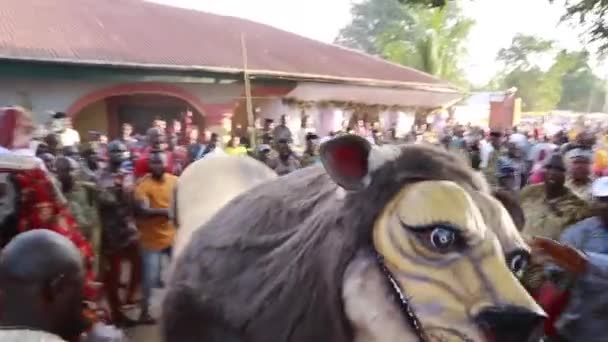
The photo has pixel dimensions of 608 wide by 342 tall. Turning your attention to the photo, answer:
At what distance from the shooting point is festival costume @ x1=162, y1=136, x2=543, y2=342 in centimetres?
200

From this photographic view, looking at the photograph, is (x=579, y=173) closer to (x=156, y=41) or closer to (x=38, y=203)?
(x=38, y=203)

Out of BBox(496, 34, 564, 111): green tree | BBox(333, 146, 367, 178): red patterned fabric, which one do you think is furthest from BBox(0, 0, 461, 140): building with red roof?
BBox(496, 34, 564, 111): green tree

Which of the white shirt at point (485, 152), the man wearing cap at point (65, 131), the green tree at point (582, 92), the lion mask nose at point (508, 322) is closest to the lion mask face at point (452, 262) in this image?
the lion mask nose at point (508, 322)

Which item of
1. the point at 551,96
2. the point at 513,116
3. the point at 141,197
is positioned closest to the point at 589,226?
the point at 141,197

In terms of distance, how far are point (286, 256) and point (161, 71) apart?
44.8 feet

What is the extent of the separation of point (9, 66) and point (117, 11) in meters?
6.28

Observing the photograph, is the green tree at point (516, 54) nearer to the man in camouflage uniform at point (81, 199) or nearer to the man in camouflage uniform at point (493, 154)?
the man in camouflage uniform at point (493, 154)

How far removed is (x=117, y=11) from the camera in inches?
758

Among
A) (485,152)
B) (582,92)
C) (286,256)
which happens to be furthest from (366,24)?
(286,256)

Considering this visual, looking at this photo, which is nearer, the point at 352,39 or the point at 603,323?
the point at 603,323

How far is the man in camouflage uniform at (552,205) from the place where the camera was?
4.93 meters

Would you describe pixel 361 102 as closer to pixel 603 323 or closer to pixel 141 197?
pixel 141 197

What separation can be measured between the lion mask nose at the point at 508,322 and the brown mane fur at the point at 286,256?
0.39 meters

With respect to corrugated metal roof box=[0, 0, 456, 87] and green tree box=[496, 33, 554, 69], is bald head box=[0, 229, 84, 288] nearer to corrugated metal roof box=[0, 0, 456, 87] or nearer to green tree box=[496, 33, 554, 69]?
corrugated metal roof box=[0, 0, 456, 87]
